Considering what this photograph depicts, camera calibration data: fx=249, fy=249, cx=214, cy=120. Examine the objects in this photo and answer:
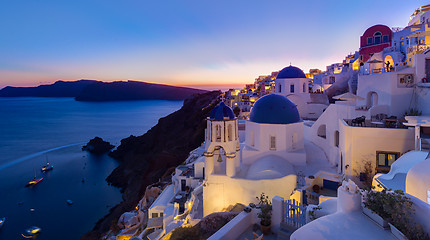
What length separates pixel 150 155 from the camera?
4884cm

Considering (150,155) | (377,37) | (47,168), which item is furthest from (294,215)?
(47,168)

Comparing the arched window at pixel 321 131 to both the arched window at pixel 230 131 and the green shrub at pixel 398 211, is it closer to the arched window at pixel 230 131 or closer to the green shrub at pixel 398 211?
the arched window at pixel 230 131

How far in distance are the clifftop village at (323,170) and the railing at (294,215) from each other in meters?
0.03

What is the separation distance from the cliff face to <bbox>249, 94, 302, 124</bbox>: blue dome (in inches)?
870

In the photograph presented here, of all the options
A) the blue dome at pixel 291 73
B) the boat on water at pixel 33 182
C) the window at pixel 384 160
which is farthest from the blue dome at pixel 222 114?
the boat on water at pixel 33 182

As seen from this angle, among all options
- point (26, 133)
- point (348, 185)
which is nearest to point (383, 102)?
point (348, 185)

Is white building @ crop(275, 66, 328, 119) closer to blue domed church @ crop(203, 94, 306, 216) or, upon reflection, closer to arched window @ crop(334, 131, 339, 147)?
blue domed church @ crop(203, 94, 306, 216)

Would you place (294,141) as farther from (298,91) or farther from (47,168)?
(47,168)

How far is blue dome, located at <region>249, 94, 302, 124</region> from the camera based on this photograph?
15.0 metres

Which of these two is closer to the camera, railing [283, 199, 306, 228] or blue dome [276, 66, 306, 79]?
railing [283, 199, 306, 228]

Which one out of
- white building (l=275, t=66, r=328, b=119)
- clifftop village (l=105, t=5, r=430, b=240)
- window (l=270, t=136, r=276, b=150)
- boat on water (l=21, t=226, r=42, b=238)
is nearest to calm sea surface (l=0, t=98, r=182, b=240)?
boat on water (l=21, t=226, r=42, b=238)

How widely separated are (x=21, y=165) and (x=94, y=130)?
133 feet

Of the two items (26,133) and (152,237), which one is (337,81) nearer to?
(152,237)

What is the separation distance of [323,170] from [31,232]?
103 ft
